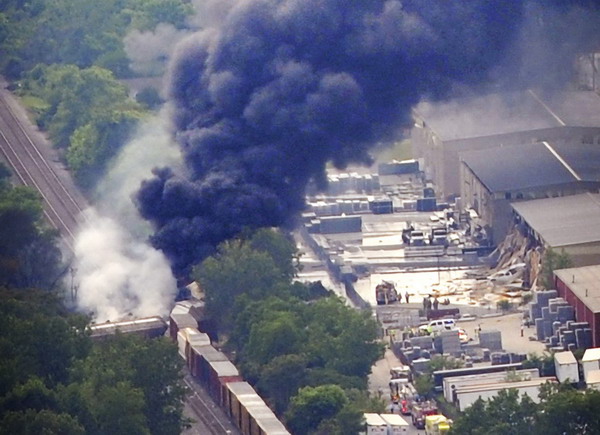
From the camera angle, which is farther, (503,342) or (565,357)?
(503,342)

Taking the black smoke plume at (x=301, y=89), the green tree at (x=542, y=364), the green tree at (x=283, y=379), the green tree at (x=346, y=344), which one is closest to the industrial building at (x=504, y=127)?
the black smoke plume at (x=301, y=89)

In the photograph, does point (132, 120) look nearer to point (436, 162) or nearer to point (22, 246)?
point (436, 162)

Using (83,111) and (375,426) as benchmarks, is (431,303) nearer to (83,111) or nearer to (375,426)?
(375,426)

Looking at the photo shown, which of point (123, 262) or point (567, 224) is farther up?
point (567, 224)

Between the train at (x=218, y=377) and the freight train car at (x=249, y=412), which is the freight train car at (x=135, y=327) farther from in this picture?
the freight train car at (x=249, y=412)

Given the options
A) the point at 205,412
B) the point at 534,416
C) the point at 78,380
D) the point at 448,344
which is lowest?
the point at 534,416

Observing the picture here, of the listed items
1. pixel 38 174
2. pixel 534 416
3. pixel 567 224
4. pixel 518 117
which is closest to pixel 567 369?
pixel 534 416
